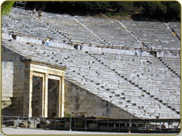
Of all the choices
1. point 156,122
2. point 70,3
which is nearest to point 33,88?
point 156,122

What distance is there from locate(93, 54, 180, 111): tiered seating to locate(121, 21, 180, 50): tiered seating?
12.6 ft

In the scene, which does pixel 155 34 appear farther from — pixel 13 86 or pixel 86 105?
pixel 13 86

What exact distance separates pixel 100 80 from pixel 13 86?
6.51 m

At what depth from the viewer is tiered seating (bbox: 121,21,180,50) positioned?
35.6 m

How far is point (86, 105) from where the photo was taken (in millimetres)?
22031

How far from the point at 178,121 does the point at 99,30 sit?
20.5 metres

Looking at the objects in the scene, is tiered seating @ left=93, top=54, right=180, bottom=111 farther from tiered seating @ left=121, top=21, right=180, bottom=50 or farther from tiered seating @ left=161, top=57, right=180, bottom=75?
tiered seating @ left=121, top=21, right=180, bottom=50

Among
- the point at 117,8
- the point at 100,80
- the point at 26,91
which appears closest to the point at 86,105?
the point at 100,80

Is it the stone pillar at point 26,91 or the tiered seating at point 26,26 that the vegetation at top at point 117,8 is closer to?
the tiered seating at point 26,26

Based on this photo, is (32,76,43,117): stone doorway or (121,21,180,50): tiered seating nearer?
(32,76,43,117): stone doorway

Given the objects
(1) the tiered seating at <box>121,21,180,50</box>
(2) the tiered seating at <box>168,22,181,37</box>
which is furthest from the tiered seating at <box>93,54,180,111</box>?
(2) the tiered seating at <box>168,22,181,37</box>

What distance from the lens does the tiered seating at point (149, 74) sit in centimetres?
2559

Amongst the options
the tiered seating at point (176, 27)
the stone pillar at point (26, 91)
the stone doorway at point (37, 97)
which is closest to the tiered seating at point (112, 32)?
the tiered seating at point (176, 27)

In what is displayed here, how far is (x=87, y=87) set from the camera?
22734 millimetres
